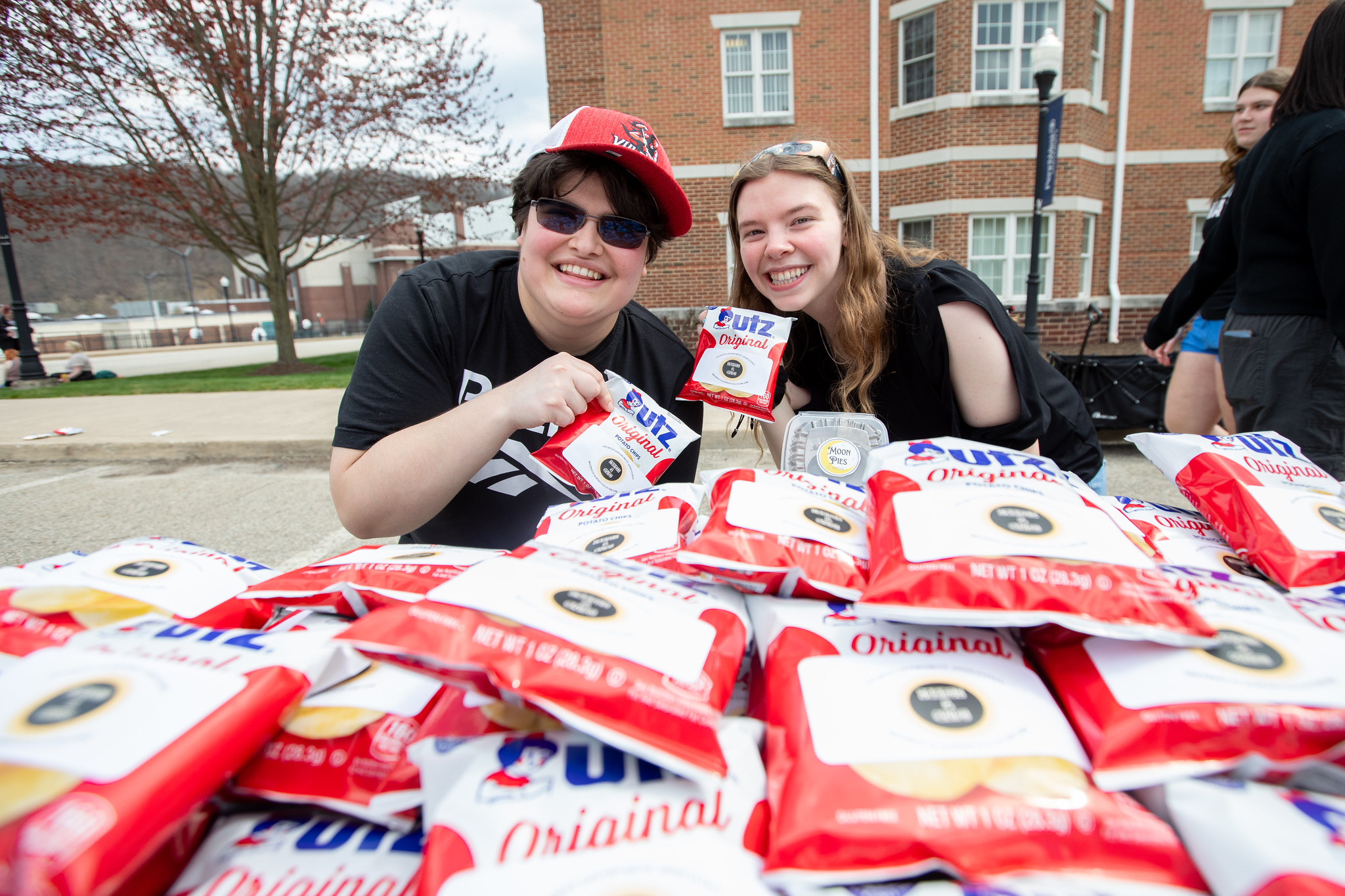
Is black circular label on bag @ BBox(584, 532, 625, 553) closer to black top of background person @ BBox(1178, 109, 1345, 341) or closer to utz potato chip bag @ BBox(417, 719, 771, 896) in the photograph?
utz potato chip bag @ BBox(417, 719, 771, 896)

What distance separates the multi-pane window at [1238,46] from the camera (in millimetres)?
12562

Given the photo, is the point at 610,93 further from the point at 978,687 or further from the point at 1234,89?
the point at 978,687

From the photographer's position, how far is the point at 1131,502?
141 cm

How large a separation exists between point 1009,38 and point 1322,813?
48.0 feet

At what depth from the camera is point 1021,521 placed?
3.29 ft

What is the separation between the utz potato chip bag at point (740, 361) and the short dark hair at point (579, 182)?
1.11ft

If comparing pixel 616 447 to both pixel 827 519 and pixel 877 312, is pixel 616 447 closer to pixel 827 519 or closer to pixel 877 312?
pixel 827 519

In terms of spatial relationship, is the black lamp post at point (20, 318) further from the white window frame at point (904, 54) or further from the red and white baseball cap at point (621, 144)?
the white window frame at point (904, 54)

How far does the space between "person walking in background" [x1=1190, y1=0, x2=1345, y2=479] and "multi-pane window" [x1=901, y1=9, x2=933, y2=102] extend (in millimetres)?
11739

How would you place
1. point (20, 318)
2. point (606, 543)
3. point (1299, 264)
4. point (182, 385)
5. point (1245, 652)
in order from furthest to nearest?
1. point (20, 318)
2. point (182, 385)
3. point (1299, 264)
4. point (606, 543)
5. point (1245, 652)

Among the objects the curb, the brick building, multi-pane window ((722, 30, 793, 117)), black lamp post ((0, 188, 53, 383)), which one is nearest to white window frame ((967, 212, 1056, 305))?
the brick building

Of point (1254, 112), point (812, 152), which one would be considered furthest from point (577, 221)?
point (1254, 112)

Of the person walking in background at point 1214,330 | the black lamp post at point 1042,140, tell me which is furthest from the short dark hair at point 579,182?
the black lamp post at point 1042,140


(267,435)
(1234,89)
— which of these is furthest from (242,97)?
(1234,89)
